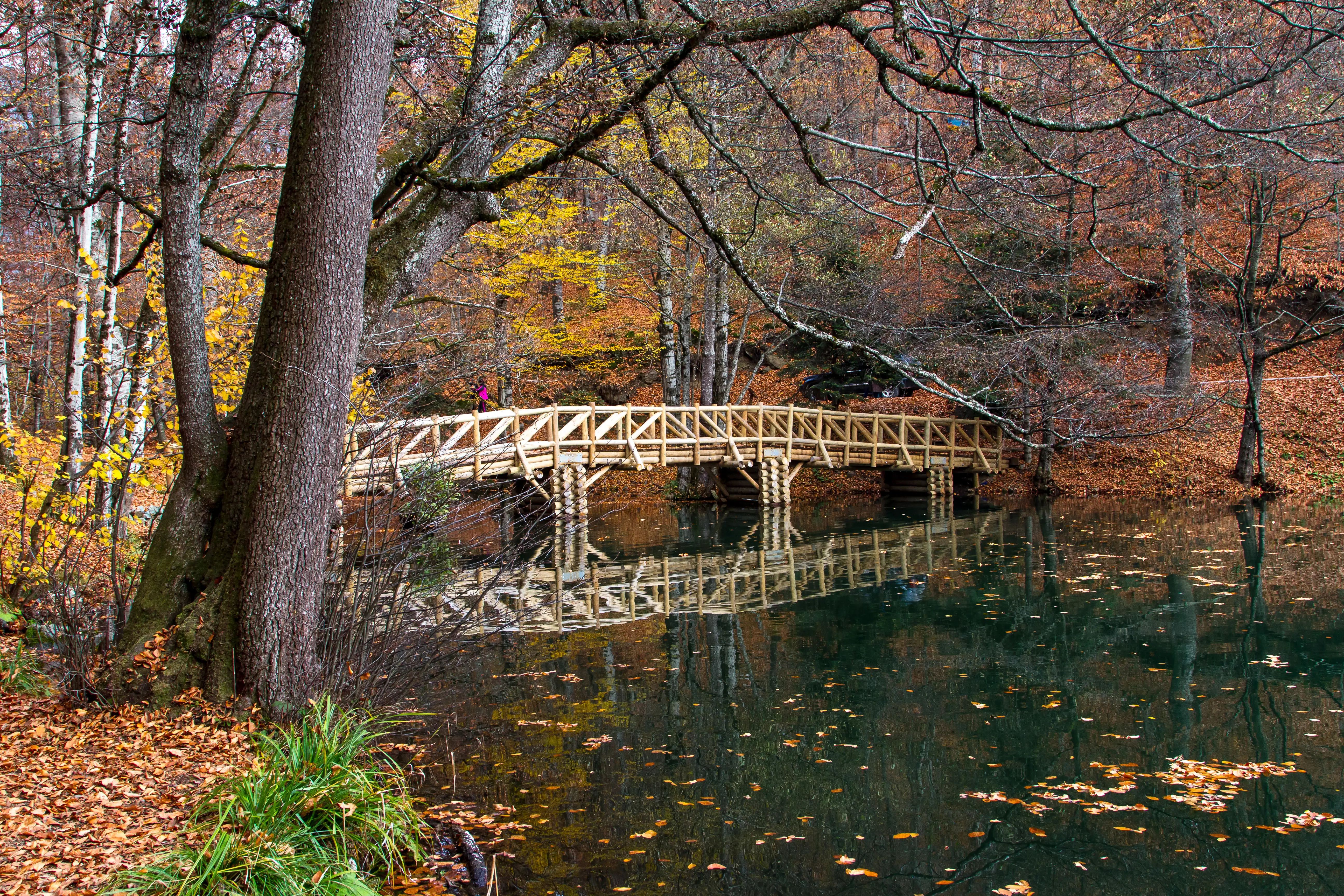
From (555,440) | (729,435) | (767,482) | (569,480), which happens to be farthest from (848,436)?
(555,440)

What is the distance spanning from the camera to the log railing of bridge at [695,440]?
44.6 feet

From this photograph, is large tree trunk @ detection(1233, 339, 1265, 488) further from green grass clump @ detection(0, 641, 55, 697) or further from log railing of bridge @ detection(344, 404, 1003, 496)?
green grass clump @ detection(0, 641, 55, 697)

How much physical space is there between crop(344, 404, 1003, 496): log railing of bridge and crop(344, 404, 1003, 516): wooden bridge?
28mm

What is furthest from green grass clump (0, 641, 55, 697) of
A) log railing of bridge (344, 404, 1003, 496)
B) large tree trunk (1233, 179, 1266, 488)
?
large tree trunk (1233, 179, 1266, 488)

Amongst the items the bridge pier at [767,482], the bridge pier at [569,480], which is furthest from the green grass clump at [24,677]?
the bridge pier at [767,482]

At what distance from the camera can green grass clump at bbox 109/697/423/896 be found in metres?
3.07

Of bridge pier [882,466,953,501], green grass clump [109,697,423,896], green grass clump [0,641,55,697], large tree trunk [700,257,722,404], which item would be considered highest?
large tree trunk [700,257,722,404]

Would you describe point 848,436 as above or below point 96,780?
above

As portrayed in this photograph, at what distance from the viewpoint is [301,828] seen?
3516 millimetres

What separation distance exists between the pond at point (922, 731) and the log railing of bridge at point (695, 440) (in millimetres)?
3014

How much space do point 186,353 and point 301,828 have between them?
2744mm

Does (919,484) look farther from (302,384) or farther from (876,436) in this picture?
(302,384)

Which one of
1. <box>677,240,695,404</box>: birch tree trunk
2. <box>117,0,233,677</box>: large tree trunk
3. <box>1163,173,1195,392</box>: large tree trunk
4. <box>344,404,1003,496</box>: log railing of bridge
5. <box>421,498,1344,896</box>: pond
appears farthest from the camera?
<box>677,240,695,404</box>: birch tree trunk

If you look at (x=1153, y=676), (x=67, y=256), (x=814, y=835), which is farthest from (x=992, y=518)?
(x=67, y=256)
